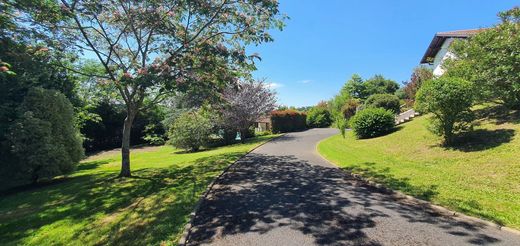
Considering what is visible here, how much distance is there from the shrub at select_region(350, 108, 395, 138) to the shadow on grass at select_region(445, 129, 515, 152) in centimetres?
634

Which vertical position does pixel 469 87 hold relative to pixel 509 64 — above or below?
below

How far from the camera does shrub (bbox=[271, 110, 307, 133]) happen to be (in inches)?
1439

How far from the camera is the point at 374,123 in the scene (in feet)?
59.5

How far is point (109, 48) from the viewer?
475 inches

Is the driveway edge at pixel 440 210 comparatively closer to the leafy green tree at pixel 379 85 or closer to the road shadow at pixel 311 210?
the road shadow at pixel 311 210

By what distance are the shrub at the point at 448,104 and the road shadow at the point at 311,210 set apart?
4.35 meters

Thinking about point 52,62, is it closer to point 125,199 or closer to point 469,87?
point 125,199

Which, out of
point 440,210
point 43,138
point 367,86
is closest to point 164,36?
point 43,138

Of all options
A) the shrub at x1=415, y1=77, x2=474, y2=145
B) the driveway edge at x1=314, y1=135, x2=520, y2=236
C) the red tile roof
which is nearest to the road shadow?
the driveway edge at x1=314, y1=135, x2=520, y2=236

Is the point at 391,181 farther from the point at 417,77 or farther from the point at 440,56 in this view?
the point at 440,56

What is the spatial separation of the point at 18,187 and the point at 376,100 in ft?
76.3

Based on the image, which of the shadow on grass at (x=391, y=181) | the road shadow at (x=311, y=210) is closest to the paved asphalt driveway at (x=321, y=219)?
the road shadow at (x=311, y=210)

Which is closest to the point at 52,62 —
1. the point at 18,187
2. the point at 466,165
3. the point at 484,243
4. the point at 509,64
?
the point at 18,187

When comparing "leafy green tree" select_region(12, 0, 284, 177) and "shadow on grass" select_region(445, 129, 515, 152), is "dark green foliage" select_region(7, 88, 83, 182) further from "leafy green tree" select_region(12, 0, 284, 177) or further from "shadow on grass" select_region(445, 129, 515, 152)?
"shadow on grass" select_region(445, 129, 515, 152)
